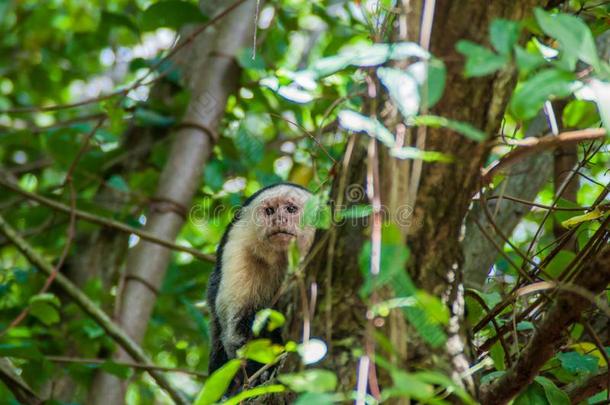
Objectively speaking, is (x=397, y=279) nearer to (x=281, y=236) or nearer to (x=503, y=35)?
(x=503, y=35)

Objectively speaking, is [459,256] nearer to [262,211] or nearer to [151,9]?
[262,211]

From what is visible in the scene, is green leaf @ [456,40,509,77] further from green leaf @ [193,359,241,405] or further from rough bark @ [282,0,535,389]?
green leaf @ [193,359,241,405]

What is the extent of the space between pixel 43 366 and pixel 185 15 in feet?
7.26

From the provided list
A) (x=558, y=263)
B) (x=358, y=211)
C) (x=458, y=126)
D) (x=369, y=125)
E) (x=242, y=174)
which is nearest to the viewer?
(x=458, y=126)

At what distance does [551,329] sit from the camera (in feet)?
6.82

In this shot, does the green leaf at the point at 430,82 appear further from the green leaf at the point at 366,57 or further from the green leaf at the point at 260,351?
the green leaf at the point at 260,351

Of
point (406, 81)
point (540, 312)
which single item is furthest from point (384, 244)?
point (540, 312)

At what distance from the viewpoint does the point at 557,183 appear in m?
4.57

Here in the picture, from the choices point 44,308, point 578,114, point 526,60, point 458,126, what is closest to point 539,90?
point 526,60

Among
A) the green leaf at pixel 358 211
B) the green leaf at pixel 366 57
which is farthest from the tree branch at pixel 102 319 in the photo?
the green leaf at pixel 366 57

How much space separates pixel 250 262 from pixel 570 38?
2.92 meters

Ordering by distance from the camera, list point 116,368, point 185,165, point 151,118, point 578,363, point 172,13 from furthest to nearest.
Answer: point 151,118 < point 185,165 < point 172,13 < point 116,368 < point 578,363

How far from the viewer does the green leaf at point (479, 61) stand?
154 cm

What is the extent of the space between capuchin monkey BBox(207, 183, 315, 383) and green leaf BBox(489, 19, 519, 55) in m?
2.44
